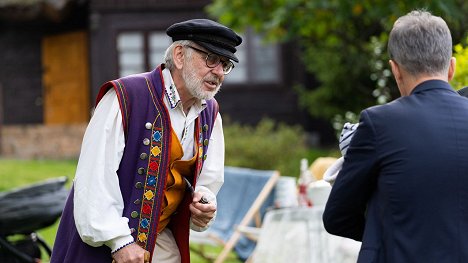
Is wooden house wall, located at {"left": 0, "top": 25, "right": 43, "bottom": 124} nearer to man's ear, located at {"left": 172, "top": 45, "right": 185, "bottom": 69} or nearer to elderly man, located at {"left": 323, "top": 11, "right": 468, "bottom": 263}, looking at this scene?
man's ear, located at {"left": 172, "top": 45, "right": 185, "bottom": 69}

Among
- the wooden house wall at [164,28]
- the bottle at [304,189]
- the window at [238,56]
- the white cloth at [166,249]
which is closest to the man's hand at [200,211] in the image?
the white cloth at [166,249]

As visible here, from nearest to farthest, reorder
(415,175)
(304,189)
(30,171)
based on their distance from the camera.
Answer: (415,175) < (304,189) < (30,171)

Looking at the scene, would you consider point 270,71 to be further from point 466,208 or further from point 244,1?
point 466,208

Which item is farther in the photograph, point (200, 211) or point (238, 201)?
point (238, 201)

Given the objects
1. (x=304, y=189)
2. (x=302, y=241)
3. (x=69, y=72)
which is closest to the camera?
(x=302, y=241)

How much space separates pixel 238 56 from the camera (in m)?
19.2

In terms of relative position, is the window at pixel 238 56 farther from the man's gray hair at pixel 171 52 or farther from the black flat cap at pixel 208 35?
the black flat cap at pixel 208 35

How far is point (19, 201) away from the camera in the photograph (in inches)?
258

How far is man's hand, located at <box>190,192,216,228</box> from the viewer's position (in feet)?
14.3

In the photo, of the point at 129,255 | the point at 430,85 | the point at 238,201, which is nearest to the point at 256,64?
the point at 238,201

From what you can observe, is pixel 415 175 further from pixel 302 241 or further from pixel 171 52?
pixel 302 241

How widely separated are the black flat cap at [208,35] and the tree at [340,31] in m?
5.59

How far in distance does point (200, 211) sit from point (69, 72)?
52.3ft

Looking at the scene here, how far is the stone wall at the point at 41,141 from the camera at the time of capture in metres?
18.3
